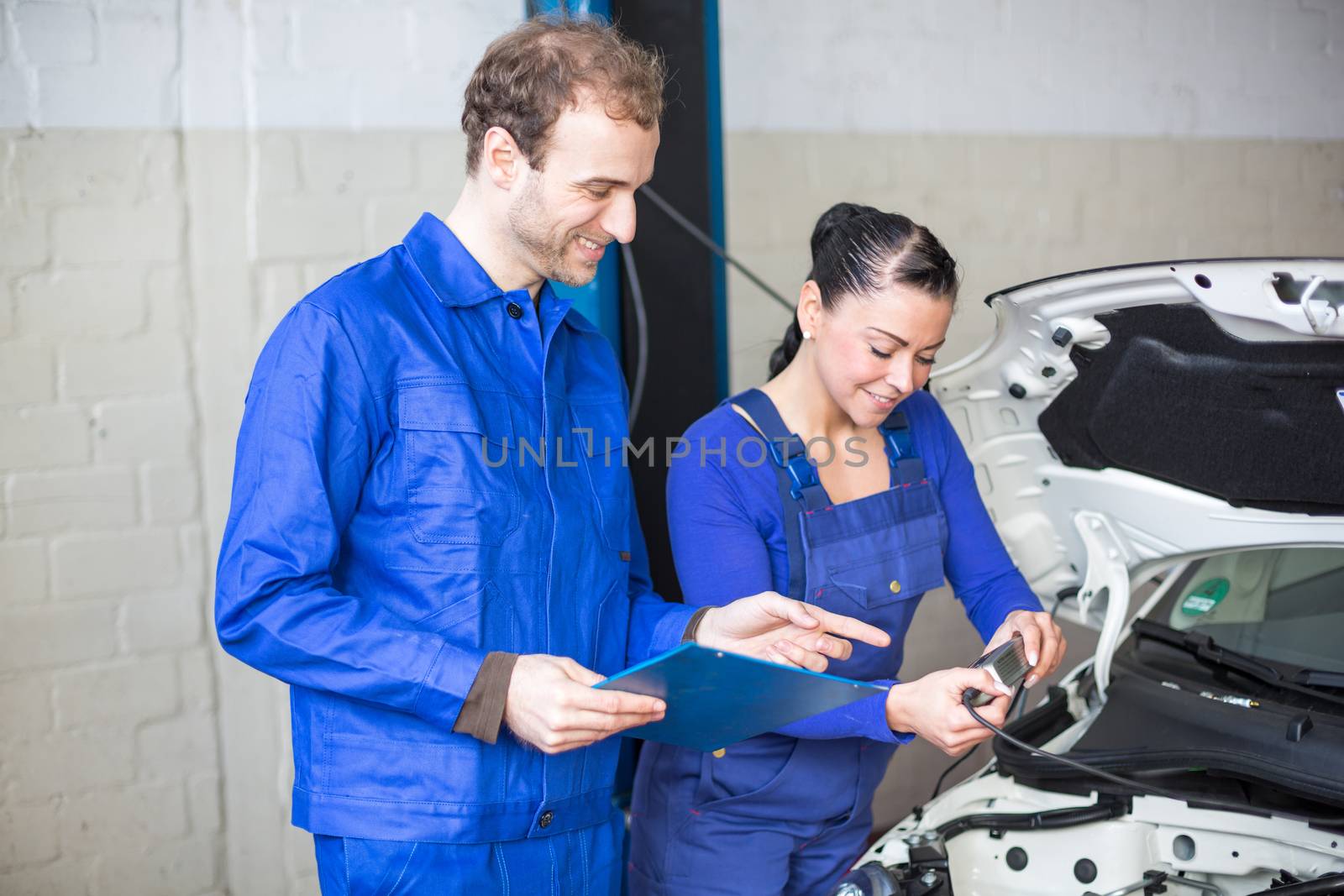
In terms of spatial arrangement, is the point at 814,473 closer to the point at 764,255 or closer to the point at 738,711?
the point at 738,711

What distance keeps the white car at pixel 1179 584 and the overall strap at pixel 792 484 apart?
1.41 feet

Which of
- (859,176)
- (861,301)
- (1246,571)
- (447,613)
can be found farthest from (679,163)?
(447,613)

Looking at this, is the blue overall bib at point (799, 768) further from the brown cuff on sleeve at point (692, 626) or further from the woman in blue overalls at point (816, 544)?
the brown cuff on sleeve at point (692, 626)

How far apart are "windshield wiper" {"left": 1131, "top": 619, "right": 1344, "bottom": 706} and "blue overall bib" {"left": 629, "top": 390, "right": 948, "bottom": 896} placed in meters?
0.50

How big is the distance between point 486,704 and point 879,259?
0.96m

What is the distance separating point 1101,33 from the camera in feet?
12.9

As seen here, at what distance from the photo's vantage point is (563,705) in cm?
129

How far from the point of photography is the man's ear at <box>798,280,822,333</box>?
199 cm

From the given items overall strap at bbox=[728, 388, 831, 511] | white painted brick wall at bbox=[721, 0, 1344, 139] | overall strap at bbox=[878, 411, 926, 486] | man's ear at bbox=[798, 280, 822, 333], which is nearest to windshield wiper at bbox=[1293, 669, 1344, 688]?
overall strap at bbox=[878, 411, 926, 486]

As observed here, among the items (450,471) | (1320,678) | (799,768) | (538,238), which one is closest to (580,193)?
(538,238)

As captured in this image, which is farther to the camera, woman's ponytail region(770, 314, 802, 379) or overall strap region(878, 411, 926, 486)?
woman's ponytail region(770, 314, 802, 379)

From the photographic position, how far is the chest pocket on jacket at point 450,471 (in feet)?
4.70

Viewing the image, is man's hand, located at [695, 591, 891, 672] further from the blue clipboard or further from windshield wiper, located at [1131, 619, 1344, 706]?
windshield wiper, located at [1131, 619, 1344, 706]

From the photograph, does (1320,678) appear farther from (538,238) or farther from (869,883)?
(538,238)
